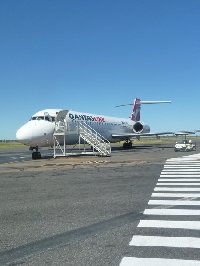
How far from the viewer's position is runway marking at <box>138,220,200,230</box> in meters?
7.61

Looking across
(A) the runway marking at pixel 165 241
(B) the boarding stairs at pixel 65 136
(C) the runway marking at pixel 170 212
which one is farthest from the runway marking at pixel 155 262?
(B) the boarding stairs at pixel 65 136

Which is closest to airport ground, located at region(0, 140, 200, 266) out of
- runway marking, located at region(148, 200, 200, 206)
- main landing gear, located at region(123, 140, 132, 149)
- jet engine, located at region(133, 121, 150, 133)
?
runway marking, located at region(148, 200, 200, 206)

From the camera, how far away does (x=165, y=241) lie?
21.4 feet

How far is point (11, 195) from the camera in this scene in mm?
11938

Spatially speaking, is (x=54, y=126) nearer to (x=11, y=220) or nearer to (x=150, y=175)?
(x=150, y=175)

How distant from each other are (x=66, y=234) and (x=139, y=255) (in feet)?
5.44

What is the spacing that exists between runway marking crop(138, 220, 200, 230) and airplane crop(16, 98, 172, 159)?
80.7 ft

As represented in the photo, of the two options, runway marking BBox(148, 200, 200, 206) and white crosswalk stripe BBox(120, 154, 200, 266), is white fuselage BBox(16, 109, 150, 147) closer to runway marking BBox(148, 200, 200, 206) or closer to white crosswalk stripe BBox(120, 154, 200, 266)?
white crosswalk stripe BBox(120, 154, 200, 266)

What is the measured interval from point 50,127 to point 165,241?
2901cm

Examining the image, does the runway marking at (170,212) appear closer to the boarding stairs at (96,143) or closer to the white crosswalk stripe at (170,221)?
the white crosswalk stripe at (170,221)

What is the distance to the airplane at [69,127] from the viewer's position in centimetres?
→ 3353

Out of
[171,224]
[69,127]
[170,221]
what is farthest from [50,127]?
[171,224]

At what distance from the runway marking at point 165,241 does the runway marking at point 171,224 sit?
859mm

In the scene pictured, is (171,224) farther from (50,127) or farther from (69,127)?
(69,127)
